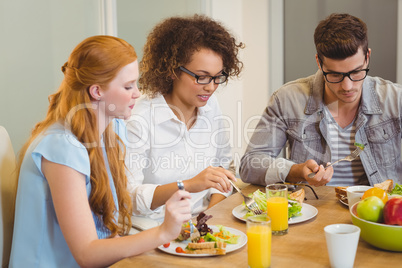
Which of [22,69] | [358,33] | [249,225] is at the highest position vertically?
[358,33]

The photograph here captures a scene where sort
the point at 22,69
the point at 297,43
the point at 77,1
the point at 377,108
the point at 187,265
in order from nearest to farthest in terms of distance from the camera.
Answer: the point at 187,265 < the point at 377,108 < the point at 22,69 < the point at 77,1 < the point at 297,43

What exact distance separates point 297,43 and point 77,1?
7.87 ft

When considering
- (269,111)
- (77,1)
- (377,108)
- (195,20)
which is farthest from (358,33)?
(77,1)

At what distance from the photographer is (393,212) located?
4.04 feet

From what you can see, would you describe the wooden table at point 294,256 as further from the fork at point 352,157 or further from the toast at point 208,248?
the fork at point 352,157

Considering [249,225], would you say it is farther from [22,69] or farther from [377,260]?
[22,69]

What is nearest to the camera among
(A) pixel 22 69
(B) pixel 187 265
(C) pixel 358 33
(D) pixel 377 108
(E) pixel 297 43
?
(B) pixel 187 265

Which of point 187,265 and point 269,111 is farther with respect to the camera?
point 269,111

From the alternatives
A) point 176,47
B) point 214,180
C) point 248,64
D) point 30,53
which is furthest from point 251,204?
point 248,64

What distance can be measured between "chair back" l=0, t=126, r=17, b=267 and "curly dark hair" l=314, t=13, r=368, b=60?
53.0 inches

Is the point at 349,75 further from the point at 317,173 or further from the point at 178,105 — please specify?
the point at 178,105

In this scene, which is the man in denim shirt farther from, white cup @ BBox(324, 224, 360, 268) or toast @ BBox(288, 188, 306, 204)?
white cup @ BBox(324, 224, 360, 268)

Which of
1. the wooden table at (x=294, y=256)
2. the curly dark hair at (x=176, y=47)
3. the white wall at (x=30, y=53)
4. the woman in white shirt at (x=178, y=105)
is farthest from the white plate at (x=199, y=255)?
the white wall at (x=30, y=53)

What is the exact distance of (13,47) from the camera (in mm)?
2281
